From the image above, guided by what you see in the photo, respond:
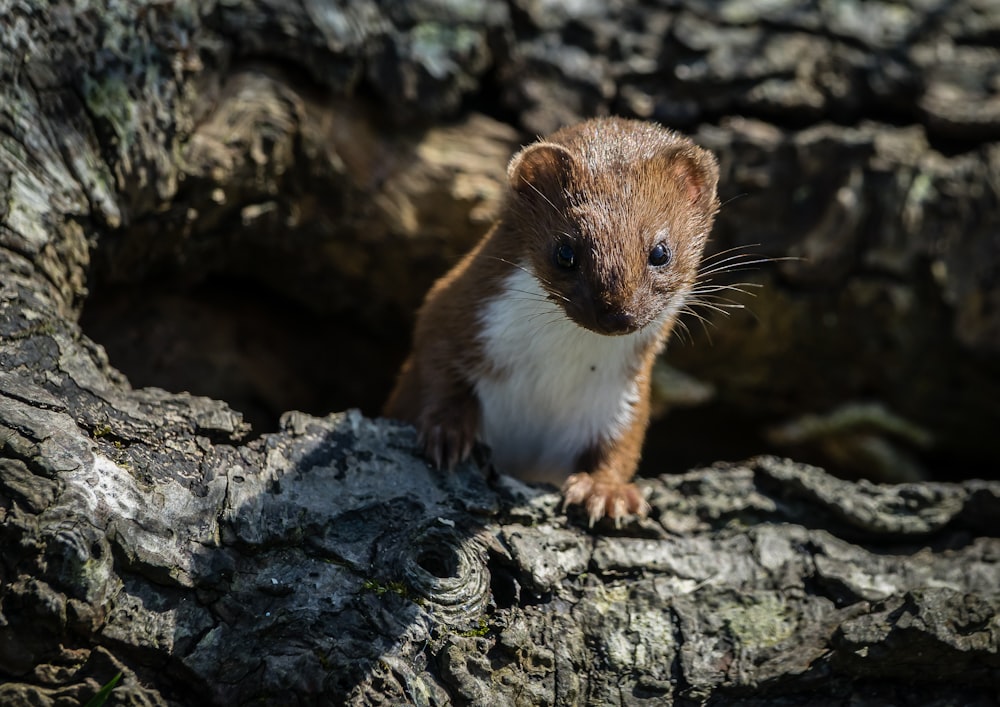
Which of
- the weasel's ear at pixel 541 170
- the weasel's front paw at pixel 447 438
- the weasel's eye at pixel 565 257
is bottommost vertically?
the weasel's front paw at pixel 447 438

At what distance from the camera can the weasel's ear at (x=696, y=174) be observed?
3740 mm

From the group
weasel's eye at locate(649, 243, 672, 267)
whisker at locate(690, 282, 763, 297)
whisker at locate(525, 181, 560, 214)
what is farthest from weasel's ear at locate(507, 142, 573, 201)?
whisker at locate(690, 282, 763, 297)

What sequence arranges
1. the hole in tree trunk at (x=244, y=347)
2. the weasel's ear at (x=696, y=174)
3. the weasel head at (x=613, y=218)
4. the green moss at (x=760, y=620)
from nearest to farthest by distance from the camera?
1. the green moss at (x=760, y=620)
2. the weasel head at (x=613, y=218)
3. the weasel's ear at (x=696, y=174)
4. the hole in tree trunk at (x=244, y=347)

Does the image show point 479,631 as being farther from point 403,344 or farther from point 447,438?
point 403,344

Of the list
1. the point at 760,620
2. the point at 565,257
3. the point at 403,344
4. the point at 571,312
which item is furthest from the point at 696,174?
the point at 403,344

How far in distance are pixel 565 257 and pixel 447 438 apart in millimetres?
779

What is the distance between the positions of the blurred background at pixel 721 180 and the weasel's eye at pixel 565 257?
4.53ft

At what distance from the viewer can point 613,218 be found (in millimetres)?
3438

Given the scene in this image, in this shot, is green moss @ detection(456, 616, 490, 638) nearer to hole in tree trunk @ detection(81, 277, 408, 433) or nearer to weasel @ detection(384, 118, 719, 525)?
weasel @ detection(384, 118, 719, 525)

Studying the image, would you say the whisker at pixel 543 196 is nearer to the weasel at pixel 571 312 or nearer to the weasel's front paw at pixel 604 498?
the weasel at pixel 571 312

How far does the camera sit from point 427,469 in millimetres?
3348

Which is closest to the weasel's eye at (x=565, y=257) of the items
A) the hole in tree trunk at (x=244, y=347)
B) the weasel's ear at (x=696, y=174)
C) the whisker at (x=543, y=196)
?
the whisker at (x=543, y=196)

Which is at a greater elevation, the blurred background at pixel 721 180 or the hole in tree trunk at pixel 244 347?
the blurred background at pixel 721 180

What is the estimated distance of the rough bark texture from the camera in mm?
2717
